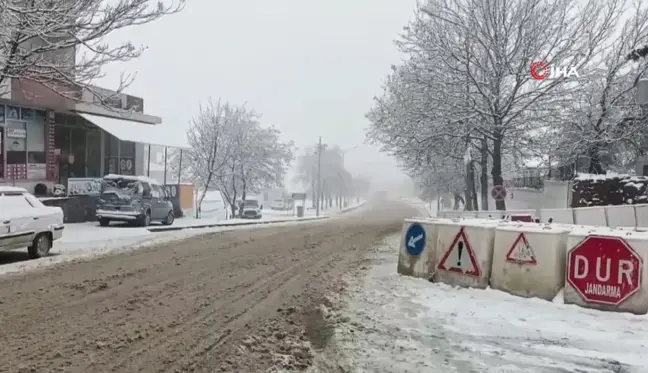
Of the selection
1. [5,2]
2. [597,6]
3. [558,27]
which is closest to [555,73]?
[558,27]

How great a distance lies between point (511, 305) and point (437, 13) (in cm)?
1871

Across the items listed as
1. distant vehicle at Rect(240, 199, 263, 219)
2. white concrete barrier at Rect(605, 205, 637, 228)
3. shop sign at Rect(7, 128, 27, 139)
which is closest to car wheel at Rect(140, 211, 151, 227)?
shop sign at Rect(7, 128, 27, 139)

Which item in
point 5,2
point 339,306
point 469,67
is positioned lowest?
point 339,306

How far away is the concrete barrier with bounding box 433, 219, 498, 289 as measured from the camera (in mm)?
8766

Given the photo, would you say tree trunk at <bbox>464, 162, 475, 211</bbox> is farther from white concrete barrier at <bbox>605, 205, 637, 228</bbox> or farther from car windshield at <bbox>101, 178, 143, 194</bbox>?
car windshield at <bbox>101, 178, 143, 194</bbox>

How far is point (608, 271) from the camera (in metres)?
7.48

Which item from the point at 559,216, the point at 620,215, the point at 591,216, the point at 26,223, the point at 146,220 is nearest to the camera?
the point at 26,223

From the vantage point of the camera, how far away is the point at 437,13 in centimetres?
2419

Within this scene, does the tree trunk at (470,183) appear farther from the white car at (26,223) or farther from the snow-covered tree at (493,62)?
the white car at (26,223)

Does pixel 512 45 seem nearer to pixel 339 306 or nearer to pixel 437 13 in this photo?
pixel 437 13

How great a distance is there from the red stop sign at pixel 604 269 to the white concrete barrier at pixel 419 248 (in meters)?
2.39

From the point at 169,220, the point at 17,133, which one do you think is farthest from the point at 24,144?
the point at 169,220

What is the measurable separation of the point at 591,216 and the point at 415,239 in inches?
330

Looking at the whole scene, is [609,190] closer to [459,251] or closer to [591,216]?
[591,216]
